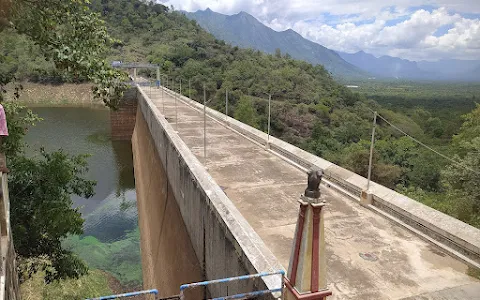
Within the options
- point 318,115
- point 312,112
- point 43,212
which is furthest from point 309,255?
point 312,112

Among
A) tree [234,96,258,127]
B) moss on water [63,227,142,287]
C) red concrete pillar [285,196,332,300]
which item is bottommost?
moss on water [63,227,142,287]

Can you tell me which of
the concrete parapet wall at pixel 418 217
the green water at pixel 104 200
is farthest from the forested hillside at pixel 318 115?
the green water at pixel 104 200

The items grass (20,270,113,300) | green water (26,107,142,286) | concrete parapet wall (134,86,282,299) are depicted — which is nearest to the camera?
concrete parapet wall (134,86,282,299)

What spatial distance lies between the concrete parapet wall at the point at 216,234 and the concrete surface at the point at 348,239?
79 cm

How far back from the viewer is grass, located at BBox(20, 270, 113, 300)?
35.0ft

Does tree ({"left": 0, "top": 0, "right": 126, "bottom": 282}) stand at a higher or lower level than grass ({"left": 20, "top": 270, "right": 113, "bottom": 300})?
higher

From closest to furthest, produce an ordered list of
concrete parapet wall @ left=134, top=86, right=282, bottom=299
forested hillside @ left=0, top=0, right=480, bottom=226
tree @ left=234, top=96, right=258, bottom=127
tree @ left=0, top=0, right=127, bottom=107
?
concrete parapet wall @ left=134, top=86, right=282, bottom=299, tree @ left=0, top=0, right=127, bottom=107, forested hillside @ left=0, top=0, right=480, bottom=226, tree @ left=234, top=96, right=258, bottom=127

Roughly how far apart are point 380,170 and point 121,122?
2296 cm

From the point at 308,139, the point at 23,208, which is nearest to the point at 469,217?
the point at 23,208

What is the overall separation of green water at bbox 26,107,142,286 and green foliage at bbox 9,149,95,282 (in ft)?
19.7

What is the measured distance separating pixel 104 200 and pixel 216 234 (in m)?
18.3

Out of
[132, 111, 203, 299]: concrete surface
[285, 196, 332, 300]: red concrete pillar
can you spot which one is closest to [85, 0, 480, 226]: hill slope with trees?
[132, 111, 203, 299]: concrete surface

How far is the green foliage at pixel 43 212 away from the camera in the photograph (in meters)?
8.14

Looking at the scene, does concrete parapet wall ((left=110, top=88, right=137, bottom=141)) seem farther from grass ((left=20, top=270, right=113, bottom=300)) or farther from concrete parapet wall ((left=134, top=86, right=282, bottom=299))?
concrete parapet wall ((left=134, top=86, right=282, bottom=299))
